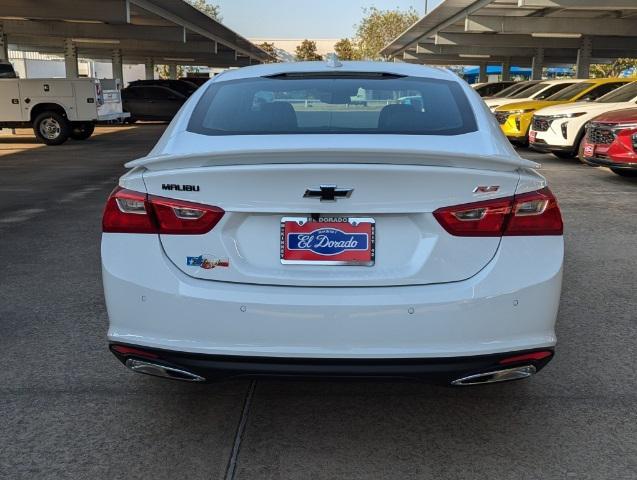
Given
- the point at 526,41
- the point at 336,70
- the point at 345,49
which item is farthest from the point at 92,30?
the point at 345,49

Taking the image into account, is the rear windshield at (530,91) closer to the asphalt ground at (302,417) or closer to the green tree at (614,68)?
the asphalt ground at (302,417)

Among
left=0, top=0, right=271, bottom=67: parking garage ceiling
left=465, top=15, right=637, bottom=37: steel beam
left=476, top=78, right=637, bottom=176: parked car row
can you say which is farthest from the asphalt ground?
left=465, top=15, right=637, bottom=37: steel beam

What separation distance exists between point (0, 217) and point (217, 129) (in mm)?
6056

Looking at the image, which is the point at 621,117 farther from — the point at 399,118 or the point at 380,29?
the point at 380,29

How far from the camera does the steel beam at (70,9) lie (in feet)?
81.5

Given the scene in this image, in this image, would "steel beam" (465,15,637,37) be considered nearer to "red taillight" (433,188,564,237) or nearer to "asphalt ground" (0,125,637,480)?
"asphalt ground" (0,125,637,480)

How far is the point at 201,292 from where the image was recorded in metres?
2.75

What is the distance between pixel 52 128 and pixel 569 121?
508 inches

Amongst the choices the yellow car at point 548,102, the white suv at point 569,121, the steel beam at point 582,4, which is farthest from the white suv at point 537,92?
the white suv at point 569,121

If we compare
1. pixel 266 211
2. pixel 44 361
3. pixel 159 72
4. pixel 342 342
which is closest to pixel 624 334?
pixel 342 342

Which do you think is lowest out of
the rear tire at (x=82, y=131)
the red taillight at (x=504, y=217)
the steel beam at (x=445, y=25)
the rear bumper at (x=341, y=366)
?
the rear tire at (x=82, y=131)

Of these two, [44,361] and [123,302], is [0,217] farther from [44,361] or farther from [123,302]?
[123,302]

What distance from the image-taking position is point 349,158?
275cm

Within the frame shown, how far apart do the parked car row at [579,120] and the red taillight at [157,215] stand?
920 centimetres
